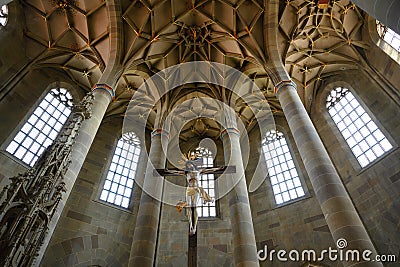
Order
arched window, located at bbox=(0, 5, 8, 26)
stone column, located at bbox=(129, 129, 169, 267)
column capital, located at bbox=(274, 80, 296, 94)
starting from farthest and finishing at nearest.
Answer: arched window, located at bbox=(0, 5, 8, 26)
column capital, located at bbox=(274, 80, 296, 94)
stone column, located at bbox=(129, 129, 169, 267)

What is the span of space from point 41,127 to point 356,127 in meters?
14.8

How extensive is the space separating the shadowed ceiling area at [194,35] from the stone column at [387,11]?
354 inches

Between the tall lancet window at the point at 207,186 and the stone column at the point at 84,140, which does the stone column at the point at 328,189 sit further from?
the stone column at the point at 84,140

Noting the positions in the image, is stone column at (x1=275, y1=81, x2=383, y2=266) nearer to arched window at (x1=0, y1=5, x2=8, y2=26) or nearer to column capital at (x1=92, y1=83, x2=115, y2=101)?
column capital at (x1=92, y1=83, x2=115, y2=101)

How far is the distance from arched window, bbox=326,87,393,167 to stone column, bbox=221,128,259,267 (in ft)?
18.0

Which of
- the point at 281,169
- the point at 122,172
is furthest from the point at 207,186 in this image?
the point at 122,172

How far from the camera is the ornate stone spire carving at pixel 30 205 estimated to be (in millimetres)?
5383

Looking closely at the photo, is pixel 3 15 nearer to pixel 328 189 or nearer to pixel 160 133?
pixel 160 133

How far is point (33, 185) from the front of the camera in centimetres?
625

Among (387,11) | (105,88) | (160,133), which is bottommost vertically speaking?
(387,11)

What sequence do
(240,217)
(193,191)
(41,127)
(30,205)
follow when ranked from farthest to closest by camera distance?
(41,127) → (240,217) → (193,191) → (30,205)

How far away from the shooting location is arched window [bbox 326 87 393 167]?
12.5 meters

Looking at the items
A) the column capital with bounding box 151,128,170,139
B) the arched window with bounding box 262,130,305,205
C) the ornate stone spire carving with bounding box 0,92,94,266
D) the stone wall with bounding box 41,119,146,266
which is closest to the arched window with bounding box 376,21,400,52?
the arched window with bounding box 262,130,305,205

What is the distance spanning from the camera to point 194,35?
1560cm
